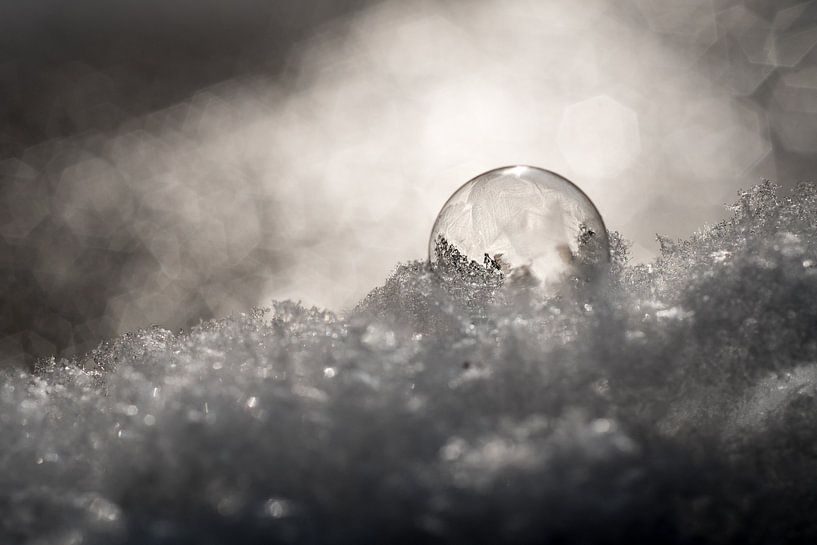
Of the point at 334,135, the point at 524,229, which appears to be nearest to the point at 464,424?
the point at 524,229

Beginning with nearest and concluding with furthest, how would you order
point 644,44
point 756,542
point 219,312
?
point 756,542
point 219,312
point 644,44

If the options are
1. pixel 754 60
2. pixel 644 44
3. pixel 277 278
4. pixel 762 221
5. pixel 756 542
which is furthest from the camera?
pixel 644 44

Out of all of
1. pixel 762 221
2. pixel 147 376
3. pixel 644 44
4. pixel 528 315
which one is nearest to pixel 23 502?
pixel 147 376

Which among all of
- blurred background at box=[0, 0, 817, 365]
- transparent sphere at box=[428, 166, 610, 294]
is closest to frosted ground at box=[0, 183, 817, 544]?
transparent sphere at box=[428, 166, 610, 294]

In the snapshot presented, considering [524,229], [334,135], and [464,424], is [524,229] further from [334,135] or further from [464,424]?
[334,135]

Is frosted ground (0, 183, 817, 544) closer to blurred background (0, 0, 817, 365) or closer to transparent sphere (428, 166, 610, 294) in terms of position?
transparent sphere (428, 166, 610, 294)

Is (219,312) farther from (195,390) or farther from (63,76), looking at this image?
(195,390)

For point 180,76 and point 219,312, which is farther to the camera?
point 180,76
